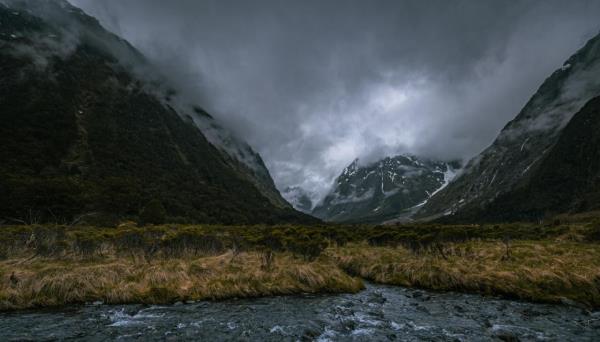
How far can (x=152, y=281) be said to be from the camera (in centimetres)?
2547

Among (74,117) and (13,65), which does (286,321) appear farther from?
(13,65)

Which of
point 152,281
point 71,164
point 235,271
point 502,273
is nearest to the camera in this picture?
point 152,281

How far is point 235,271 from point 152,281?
6305mm

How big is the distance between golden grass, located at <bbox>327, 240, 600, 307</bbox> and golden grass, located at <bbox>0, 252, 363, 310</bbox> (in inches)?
242

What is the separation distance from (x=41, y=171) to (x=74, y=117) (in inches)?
2258

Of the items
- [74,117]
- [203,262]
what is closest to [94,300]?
[203,262]

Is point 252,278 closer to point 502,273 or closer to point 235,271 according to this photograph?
point 235,271

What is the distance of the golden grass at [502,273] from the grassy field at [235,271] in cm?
7

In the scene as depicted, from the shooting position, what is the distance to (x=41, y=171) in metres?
123

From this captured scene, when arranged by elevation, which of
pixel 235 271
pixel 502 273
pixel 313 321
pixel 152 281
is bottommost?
pixel 313 321

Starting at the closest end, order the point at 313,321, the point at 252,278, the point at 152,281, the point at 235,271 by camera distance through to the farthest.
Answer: the point at 313,321, the point at 152,281, the point at 252,278, the point at 235,271

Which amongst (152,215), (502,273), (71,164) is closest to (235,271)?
(502,273)

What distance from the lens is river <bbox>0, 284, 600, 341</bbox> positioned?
56.7 ft

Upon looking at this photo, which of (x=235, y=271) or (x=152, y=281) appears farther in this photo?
(x=235, y=271)
